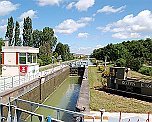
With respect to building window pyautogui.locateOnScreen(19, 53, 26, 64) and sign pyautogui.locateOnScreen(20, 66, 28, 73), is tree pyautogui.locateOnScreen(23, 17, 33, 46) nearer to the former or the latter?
building window pyautogui.locateOnScreen(19, 53, 26, 64)

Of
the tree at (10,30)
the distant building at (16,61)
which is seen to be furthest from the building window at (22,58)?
the tree at (10,30)

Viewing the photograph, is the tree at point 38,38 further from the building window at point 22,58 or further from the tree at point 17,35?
the building window at point 22,58

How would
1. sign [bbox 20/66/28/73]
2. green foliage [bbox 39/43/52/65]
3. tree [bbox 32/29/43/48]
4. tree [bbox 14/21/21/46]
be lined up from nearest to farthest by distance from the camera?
sign [bbox 20/66/28/73]
green foliage [bbox 39/43/52/65]
tree [bbox 14/21/21/46]
tree [bbox 32/29/43/48]

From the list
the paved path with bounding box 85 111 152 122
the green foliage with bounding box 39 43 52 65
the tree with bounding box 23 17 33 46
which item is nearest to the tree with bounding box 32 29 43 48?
the green foliage with bounding box 39 43 52 65

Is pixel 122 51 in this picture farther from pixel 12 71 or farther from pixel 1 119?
pixel 1 119

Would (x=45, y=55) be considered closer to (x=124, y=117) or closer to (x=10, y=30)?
(x=10, y=30)

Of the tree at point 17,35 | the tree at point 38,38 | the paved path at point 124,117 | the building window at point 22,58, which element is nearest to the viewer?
the paved path at point 124,117

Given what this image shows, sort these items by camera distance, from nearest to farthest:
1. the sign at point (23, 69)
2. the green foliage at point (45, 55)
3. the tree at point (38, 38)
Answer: the sign at point (23, 69) < the green foliage at point (45, 55) < the tree at point (38, 38)

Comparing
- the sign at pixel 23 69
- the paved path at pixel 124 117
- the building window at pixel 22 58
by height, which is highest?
the building window at pixel 22 58

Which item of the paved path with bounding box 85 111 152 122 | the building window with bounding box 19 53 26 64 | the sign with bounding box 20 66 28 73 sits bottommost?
the paved path with bounding box 85 111 152 122

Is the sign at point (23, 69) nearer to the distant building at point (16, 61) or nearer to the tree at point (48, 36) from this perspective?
the distant building at point (16, 61)

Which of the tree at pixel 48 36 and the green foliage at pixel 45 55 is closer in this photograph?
the green foliage at pixel 45 55

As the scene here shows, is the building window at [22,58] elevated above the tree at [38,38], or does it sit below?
below

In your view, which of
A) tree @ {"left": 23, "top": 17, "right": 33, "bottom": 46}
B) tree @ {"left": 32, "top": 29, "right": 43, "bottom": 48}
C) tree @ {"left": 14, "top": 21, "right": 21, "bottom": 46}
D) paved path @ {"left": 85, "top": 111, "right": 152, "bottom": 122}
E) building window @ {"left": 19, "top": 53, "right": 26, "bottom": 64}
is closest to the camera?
paved path @ {"left": 85, "top": 111, "right": 152, "bottom": 122}
